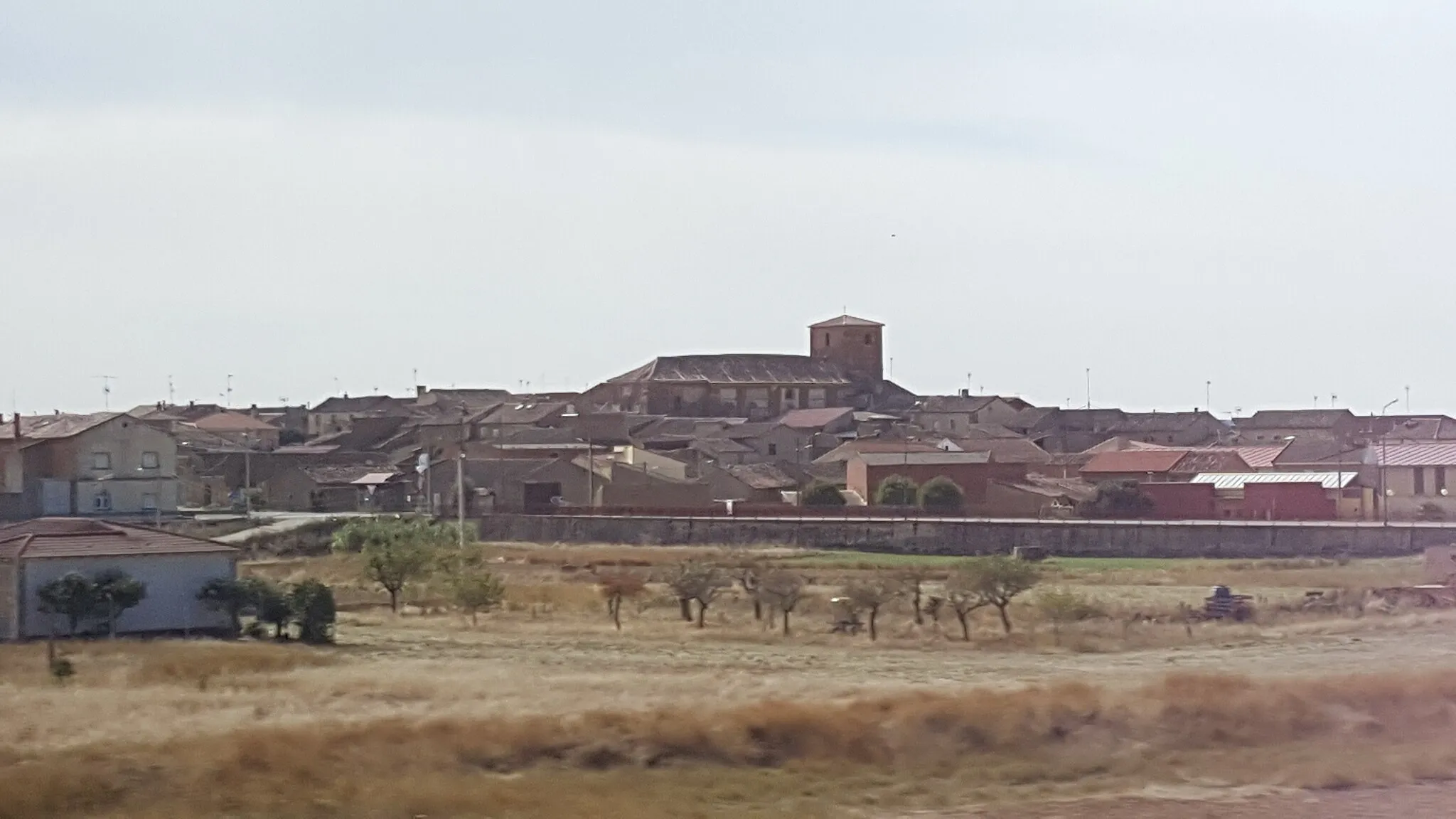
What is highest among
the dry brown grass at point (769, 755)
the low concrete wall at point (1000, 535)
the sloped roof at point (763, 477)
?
the sloped roof at point (763, 477)

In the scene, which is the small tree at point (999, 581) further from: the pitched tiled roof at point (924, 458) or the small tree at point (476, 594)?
the pitched tiled roof at point (924, 458)

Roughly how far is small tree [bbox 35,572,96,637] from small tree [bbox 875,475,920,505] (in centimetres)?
3981

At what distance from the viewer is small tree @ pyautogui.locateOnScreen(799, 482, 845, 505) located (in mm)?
70000

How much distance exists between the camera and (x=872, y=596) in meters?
36.9

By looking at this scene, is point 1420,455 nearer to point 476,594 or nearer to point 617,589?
point 617,589

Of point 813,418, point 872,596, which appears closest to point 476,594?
point 872,596

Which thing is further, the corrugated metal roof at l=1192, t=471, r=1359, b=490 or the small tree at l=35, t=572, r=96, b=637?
the corrugated metal roof at l=1192, t=471, r=1359, b=490

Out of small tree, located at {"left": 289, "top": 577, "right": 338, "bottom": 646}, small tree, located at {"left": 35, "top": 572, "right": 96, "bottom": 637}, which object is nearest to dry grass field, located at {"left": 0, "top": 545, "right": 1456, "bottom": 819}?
small tree, located at {"left": 35, "top": 572, "right": 96, "bottom": 637}

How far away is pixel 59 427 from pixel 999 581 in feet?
123

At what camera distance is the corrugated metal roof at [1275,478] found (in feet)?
206

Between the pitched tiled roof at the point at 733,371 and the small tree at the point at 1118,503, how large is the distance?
43.8 metres

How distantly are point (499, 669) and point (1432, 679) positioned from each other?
509 inches

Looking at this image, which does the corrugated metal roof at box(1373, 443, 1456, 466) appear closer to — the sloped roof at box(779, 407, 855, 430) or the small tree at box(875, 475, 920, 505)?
the small tree at box(875, 475, 920, 505)

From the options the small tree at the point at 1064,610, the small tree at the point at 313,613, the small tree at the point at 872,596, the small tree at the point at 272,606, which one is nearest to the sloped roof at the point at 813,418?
the small tree at the point at 872,596
